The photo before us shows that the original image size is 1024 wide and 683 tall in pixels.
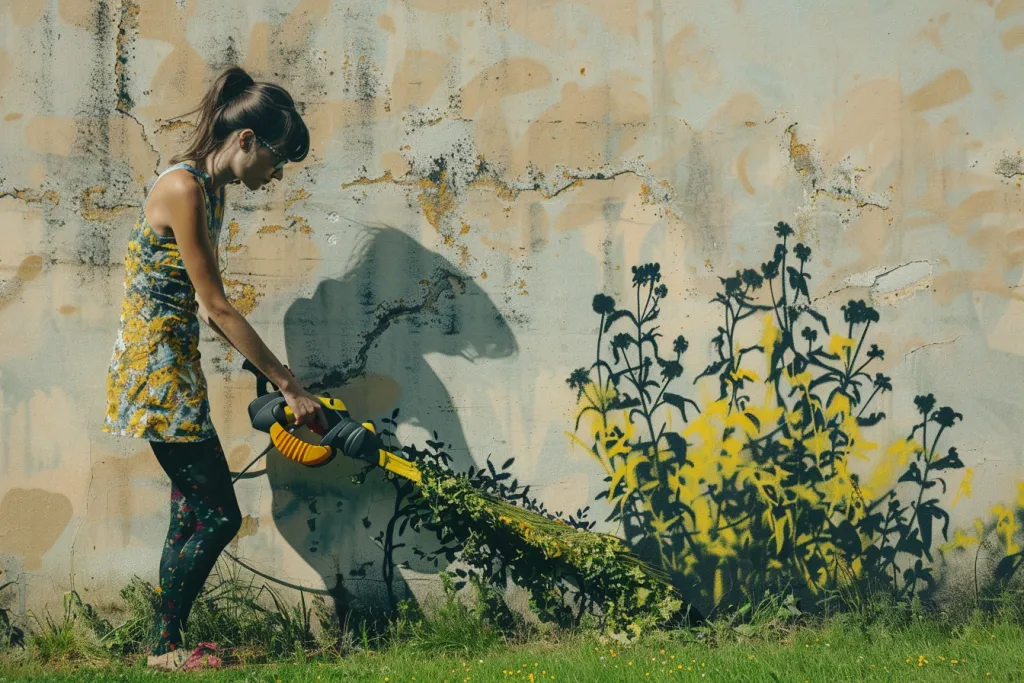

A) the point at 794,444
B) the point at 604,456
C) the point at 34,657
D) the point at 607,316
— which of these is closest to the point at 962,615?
the point at 794,444

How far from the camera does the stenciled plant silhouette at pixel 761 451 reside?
3.87 m

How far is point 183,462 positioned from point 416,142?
1559 mm

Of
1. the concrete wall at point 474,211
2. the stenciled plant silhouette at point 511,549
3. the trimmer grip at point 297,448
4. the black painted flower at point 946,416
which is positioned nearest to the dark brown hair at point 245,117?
the concrete wall at point 474,211

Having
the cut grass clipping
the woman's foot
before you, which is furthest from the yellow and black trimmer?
the woman's foot

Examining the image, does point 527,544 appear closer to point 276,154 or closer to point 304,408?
point 304,408

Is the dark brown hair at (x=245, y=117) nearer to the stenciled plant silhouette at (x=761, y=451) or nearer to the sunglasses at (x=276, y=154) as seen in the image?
the sunglasses at (x=276, y=154)

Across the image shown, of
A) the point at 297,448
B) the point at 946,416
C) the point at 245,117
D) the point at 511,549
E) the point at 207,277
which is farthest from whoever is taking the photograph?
the point at 946,416

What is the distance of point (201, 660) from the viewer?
3.51 meters

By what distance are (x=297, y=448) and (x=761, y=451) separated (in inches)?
73.9

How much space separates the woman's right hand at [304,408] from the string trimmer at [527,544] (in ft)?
0.17

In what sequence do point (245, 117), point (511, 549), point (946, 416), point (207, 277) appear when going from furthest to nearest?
point (946, 416)
point (511, 549)
point (245, 117)
point (207, 277)

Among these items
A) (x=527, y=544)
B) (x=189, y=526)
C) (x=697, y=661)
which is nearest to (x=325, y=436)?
(x=189, y=526)

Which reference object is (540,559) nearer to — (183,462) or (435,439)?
(435,439)

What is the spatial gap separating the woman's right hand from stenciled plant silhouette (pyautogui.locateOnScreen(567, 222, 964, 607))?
1044 mm
